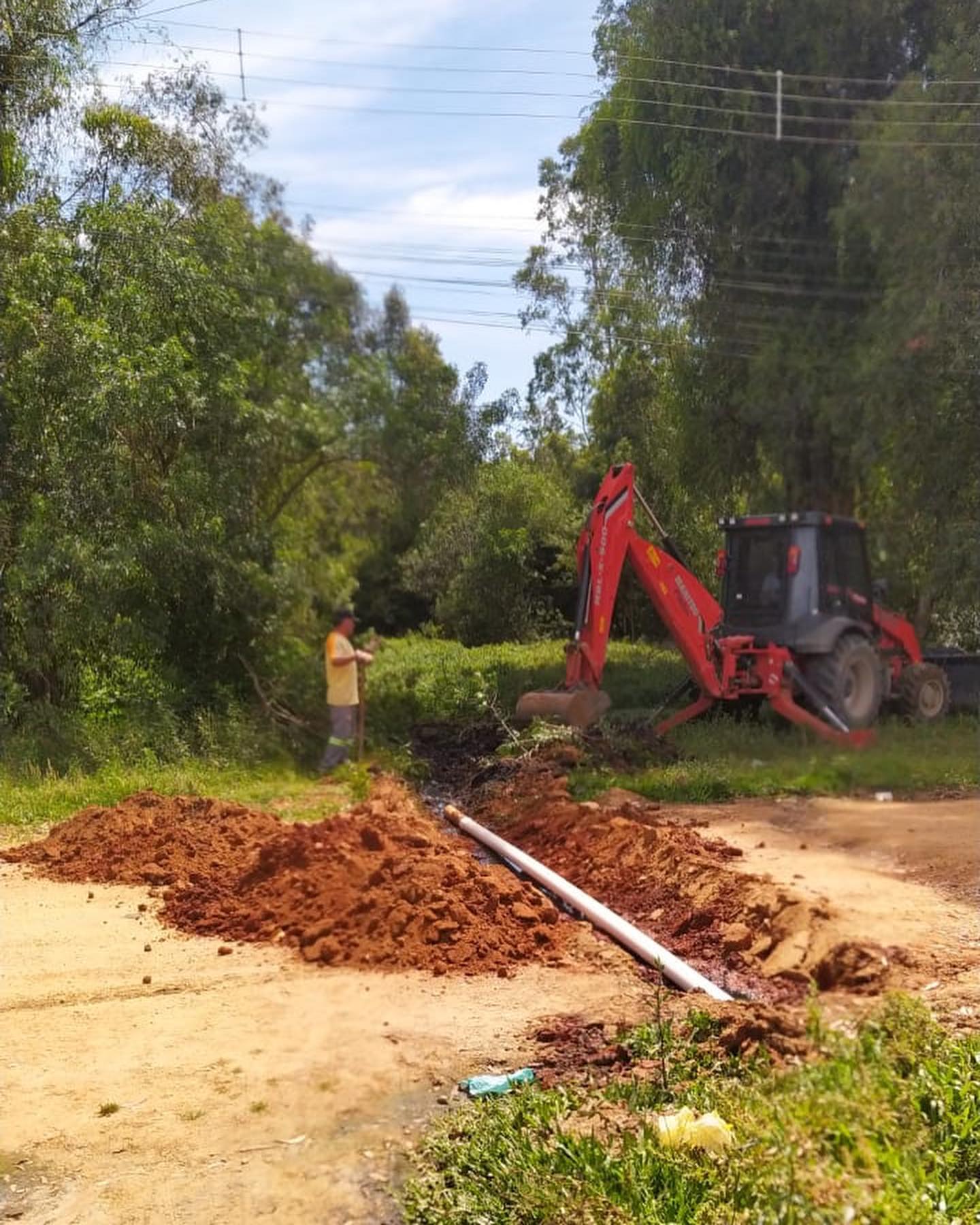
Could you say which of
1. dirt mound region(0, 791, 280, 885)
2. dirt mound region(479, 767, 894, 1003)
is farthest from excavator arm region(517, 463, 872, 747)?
dirt mound region(0, 791, 280, 885)

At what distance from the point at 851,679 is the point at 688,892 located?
1.18 meters

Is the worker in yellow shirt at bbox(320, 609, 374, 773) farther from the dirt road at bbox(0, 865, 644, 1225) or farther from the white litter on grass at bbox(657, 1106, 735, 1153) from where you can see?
the white litter on grass at bbox(657, 1106, 735, 1153)

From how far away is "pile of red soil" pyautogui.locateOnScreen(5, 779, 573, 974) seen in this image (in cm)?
473

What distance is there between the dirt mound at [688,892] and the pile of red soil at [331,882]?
45 centimetres

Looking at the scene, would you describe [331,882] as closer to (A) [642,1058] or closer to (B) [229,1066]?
(B) [229,1066]

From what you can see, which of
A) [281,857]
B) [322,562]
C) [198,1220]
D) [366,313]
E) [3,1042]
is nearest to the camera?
[198,1220]

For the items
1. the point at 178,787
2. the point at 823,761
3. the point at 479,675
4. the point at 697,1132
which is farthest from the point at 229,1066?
the point at 178,787

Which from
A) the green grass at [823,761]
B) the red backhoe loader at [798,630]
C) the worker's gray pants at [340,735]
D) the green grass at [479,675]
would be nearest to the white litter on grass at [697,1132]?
the green grass at [823,761]

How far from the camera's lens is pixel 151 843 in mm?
6723

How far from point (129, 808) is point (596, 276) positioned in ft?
15.1

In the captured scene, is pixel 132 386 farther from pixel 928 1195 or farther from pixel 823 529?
pixel 928 1195

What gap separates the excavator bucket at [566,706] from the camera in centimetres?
749

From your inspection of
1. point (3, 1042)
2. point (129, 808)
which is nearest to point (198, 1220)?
point (3, 1042)

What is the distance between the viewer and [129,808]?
291 inches
